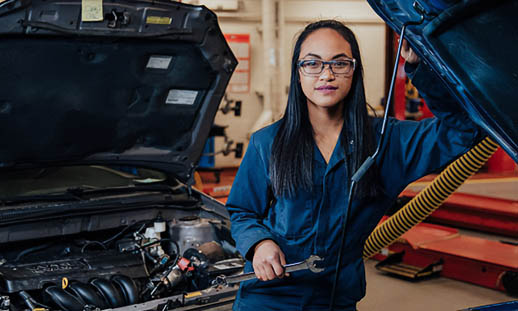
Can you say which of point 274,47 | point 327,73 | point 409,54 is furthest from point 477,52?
point 274,47

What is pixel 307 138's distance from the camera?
5.33 ft

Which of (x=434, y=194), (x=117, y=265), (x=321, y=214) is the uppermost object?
(x=321, y=214)

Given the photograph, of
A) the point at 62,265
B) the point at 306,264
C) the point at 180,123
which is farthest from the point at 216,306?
the point at 180,123

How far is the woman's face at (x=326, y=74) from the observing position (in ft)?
5.08

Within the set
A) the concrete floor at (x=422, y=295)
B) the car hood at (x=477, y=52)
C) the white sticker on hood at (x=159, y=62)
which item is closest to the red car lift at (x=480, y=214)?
the concrete floor at (x=422, y=295)

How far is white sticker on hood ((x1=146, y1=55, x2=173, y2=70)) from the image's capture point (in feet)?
8.87

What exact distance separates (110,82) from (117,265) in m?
0.85

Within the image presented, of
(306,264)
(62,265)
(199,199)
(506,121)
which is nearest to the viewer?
(506,121)

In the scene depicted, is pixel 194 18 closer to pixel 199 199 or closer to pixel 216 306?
pixel 199 199

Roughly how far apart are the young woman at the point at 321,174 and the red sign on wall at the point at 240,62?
7812 mm

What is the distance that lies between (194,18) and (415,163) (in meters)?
1.45

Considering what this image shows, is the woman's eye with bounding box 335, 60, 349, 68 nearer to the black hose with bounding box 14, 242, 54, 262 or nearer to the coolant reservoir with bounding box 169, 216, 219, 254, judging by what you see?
the coolant reservoir with bounding box 169, 216, 219, 254

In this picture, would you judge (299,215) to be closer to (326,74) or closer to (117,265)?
(326,74)

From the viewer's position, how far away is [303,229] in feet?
5.18
